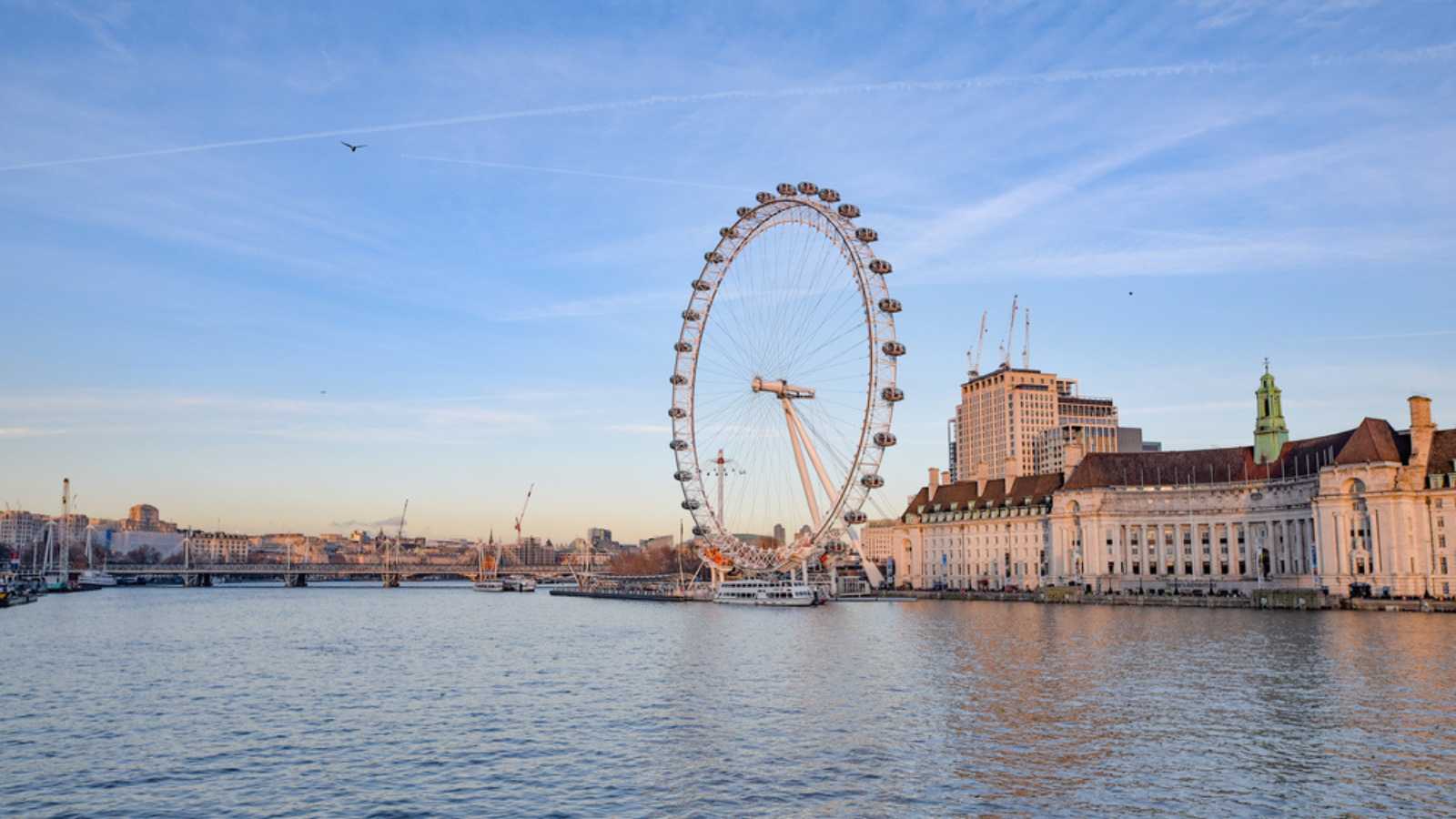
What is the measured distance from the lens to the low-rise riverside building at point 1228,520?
Answer: 119438mm

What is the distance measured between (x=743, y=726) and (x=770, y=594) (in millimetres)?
104037

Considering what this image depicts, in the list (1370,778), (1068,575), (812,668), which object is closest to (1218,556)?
(1068,575)

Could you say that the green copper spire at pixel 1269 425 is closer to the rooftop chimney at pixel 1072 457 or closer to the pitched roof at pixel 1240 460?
the pitched roof at pixel 1240 460

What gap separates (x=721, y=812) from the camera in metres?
28.7

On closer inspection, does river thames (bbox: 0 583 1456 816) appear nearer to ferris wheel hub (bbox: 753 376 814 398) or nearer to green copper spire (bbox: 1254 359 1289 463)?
ferris wheel hub (bbox: 753 376 814 398)

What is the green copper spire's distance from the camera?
156250 millimetres

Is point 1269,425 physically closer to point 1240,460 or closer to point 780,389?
point 1240,460

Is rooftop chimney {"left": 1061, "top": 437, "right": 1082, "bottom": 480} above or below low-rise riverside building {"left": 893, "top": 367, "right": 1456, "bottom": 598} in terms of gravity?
above

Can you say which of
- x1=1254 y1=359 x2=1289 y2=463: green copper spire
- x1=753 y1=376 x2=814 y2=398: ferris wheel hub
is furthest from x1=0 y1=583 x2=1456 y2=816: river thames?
x1=1254 y1=359 x2=1289 y2=463: green copper spire

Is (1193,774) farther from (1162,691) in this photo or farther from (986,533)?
(986,533)

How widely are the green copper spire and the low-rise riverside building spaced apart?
0.17 m

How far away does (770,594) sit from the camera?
145 metres

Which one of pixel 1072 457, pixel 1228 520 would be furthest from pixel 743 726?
pixel 1072 457

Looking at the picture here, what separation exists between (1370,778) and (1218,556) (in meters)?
126
